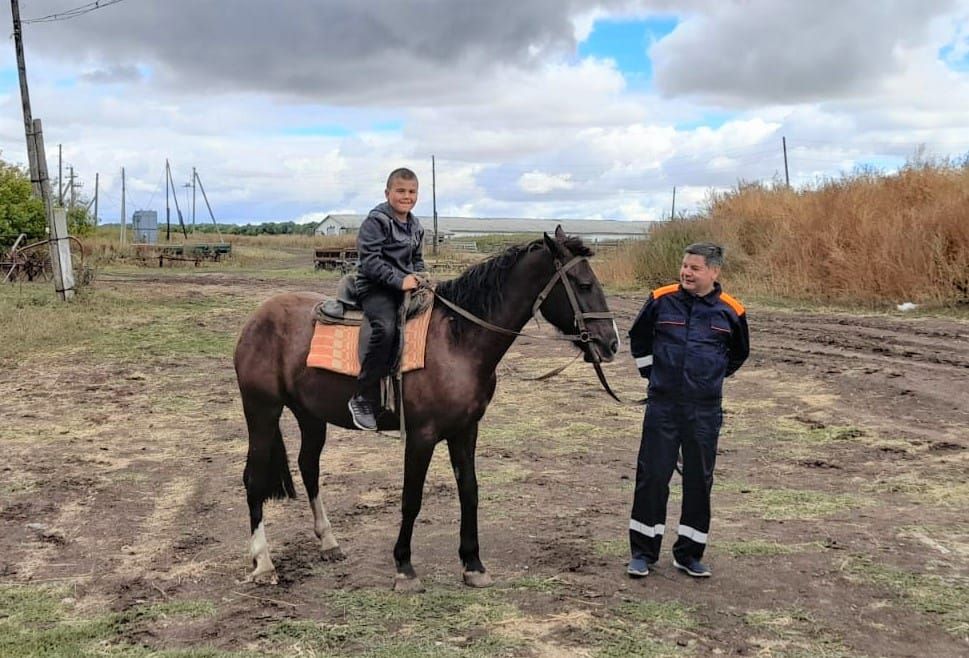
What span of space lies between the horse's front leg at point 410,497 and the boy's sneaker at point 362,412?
292mm

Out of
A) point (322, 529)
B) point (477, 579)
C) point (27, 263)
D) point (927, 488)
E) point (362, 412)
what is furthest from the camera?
point (27, 263)

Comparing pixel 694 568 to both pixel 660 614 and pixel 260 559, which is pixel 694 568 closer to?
pixel 660 614

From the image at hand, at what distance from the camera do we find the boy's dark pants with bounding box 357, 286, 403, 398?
4.89 meters

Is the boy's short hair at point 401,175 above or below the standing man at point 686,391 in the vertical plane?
above

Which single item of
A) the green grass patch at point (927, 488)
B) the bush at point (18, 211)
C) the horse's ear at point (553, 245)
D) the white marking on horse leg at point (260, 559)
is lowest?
the green grass patch at point (927, 488)

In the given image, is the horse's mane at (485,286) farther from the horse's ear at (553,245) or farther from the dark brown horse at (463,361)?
the horse's ear at (553,245)

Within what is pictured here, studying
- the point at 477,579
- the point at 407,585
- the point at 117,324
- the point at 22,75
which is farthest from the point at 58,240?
the point at 477,579

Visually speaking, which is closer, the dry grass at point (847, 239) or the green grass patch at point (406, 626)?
the green grass patch at point (406, 626)

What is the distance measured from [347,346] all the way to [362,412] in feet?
1.37

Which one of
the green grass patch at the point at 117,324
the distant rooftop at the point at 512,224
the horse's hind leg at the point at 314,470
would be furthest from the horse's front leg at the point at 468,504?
the distant rooftop at the point at 512,224

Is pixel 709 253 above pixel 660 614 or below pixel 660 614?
above

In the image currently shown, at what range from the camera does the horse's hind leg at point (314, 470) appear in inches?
219

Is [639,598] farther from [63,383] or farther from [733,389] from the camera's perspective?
[63,383]

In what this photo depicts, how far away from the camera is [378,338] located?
16.0 feet
